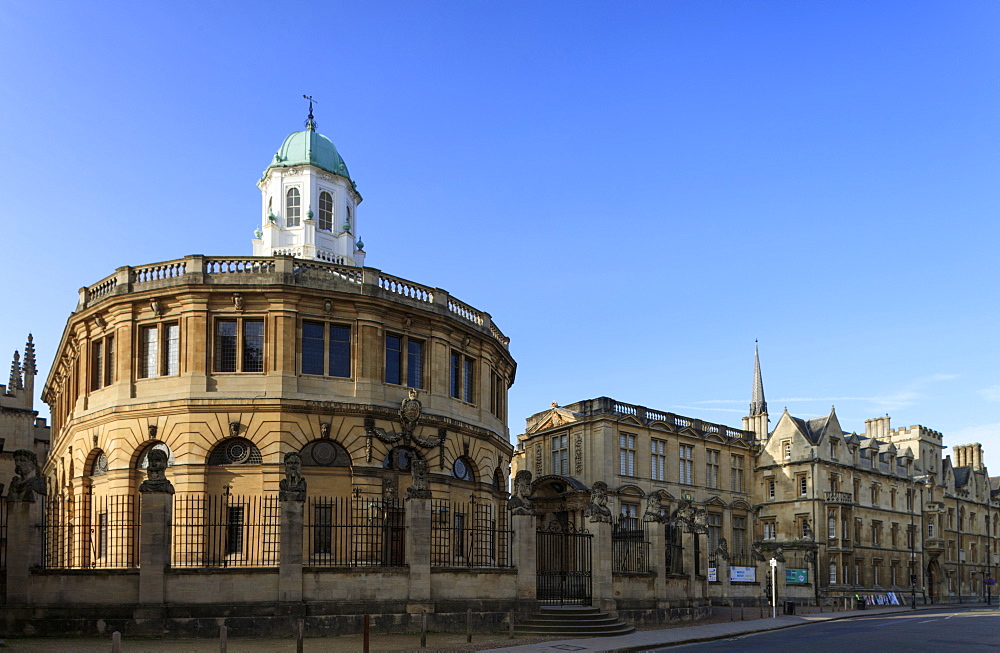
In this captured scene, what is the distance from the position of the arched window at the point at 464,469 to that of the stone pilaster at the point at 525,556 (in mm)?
8444

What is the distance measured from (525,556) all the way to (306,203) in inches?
1190

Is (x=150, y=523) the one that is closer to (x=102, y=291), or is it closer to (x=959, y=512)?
(x=102, y=291)

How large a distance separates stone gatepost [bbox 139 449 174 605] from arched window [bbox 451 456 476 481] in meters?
14.8

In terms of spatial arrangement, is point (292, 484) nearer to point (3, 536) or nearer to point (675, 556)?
point (3, 536)

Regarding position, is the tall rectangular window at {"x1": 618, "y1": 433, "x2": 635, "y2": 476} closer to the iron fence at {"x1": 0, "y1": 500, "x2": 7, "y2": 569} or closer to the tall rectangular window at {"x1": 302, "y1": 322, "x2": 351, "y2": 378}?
the tall rectangular window at {"x1": 302, "y1": 322, "x2": 351, "y2": 378}

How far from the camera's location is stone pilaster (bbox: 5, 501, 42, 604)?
2322 centimetres

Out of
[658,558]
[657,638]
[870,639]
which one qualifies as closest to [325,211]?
[658,558]

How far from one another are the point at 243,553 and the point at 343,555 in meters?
3.31

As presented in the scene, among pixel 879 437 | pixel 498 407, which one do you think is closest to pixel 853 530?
pixel 879 437

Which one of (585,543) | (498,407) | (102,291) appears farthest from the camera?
(498,407)

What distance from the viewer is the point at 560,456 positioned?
58812mm

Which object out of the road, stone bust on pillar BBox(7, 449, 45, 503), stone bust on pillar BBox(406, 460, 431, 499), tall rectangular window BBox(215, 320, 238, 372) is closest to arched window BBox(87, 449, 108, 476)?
tall rectangular window BBox(215, 320, 238, 372)

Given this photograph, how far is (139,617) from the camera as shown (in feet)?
73.8

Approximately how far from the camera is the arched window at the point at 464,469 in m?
36.8
